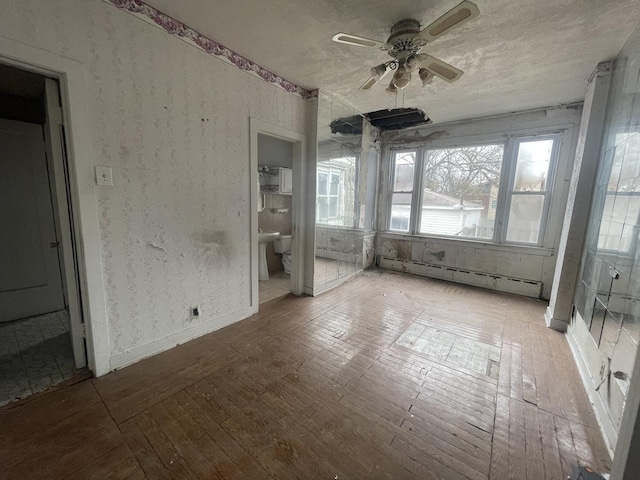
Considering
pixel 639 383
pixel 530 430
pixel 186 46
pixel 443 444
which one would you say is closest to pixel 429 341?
pixel 530 430

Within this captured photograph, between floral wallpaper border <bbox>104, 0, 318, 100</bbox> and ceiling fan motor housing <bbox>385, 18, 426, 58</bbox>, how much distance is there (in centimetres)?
145

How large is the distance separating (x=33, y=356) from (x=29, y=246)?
4.57 ft

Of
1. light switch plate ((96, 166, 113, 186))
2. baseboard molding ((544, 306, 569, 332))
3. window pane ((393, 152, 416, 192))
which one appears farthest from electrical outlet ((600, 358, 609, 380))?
light switch plate ((96, 166, 113, 186))

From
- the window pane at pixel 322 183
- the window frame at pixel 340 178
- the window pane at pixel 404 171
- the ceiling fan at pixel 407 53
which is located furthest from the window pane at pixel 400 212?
the ceiling fan at pixel 407 53

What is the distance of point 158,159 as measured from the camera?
212 centimetres

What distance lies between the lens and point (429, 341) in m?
2.59

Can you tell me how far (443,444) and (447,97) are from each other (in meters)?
3.74

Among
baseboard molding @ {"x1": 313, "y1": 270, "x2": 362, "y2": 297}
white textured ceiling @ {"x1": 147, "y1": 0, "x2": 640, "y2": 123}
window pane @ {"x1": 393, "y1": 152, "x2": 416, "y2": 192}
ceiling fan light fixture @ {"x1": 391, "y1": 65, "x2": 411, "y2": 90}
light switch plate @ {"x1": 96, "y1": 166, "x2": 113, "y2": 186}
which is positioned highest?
white textured ceiling @ {"x1": 147, "y1": 0, "x2": 640, "y2": 123}

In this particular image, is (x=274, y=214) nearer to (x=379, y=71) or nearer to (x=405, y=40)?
(x=379, y=71)

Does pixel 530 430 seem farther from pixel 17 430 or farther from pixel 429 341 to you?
pixel 17 430

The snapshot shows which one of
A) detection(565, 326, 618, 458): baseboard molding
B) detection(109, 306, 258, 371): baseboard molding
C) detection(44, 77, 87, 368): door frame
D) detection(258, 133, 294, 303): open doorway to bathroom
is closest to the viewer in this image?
detection(565, 326, 618, 458): baseboard molding

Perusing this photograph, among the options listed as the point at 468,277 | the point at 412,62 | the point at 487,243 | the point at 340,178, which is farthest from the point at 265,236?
the point at 487,243

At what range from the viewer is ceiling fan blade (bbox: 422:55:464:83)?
1.92 meters

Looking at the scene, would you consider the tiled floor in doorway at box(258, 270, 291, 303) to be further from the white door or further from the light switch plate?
the white door
